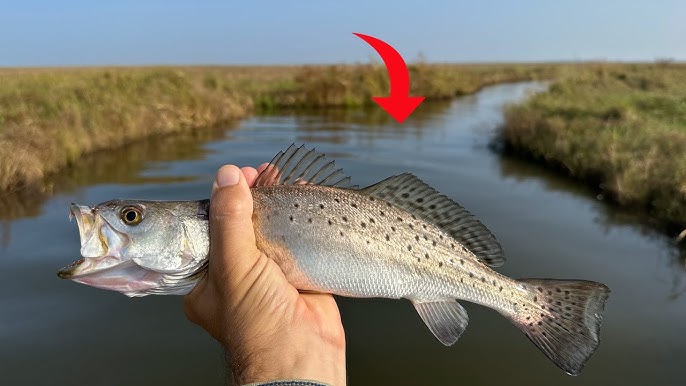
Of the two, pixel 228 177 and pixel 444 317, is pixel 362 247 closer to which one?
pixel 444 317

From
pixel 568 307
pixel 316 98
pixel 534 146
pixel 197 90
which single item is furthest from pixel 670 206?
pixel 316 98

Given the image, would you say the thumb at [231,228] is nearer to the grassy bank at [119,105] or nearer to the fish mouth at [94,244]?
the fish mouth at [94,244]

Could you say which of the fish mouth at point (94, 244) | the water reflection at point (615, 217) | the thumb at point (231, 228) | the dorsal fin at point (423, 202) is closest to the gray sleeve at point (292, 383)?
the thumb at point (231, 228)

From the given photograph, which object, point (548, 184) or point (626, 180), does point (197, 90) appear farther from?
point (626, 180)

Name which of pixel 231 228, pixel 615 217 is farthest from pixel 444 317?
pixel 615 217

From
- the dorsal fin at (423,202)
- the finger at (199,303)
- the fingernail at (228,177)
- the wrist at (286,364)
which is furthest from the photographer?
the dorsal fin at (423,202)

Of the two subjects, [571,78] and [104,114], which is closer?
[104,114]
